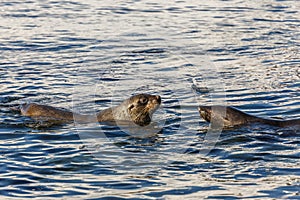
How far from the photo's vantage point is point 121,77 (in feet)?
48.4

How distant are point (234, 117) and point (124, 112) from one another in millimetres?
1668

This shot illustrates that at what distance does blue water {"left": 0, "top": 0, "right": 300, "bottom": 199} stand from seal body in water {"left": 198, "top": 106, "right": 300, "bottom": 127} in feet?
0.45

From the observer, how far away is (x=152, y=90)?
13.8 metres

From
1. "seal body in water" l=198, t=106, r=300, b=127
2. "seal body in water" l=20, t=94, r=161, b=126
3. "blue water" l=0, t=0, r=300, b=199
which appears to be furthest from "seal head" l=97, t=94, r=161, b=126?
"seal body in water" l=198, t=106, r=300, b=127

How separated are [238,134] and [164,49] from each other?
653cm

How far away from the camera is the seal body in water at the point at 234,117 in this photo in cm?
1105

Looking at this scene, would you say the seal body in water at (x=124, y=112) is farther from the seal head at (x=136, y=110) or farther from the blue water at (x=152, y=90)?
the blue water at (x=152, y=90)

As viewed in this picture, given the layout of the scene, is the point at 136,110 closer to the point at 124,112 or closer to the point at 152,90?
the point at 124,112

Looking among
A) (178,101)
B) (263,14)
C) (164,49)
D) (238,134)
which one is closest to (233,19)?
(263,14)

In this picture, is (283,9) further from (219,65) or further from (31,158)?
(31,158)

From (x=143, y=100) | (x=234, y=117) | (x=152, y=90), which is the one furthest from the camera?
(x=152, y=90)

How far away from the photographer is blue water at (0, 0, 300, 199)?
8.92 metres

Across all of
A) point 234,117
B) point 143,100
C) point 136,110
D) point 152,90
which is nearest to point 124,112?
point 136,110

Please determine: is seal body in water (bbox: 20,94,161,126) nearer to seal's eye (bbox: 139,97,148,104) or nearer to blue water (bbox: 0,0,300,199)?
seal's eye (bbox: 139,97,148,104)
